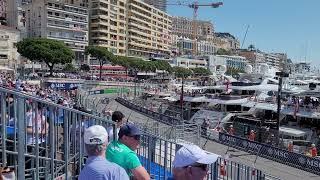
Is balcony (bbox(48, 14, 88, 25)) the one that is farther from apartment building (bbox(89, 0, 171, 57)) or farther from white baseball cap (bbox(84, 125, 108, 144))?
white baseball cap (bbox(84, 125, 108, 144))

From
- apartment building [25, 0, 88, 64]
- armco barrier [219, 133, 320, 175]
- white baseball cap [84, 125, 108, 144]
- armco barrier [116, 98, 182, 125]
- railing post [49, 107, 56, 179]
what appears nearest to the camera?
white baseball cap [84, 125, 108, 144]

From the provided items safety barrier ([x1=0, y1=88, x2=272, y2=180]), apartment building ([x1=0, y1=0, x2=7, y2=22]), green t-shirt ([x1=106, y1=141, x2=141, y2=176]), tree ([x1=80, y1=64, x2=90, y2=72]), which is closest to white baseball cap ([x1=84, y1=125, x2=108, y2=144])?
green t-shirt ([x1=106, y1=141, x2=141, y2=176])

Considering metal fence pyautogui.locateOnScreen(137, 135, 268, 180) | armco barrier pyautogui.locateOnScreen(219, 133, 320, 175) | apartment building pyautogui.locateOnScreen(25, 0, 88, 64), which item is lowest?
armco barrier pyautogui.locateOnScreen(219, 133, 320, 175)

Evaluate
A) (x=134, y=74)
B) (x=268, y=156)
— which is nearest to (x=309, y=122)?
(x=268, y=156)

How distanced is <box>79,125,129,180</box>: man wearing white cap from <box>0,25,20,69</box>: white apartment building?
81452mm

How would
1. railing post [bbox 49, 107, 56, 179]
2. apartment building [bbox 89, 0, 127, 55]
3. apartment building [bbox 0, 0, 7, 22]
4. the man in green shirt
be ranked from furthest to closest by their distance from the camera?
apartment building [bbox 89, 0, 127, 55] → apartment building [bbox 0, 0, 7, 22] → railing post [bbox 49, 107, 56, 179] → the man in green shirt

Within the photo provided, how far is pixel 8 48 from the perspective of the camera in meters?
85.9

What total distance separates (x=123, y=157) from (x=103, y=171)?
0.91 meters

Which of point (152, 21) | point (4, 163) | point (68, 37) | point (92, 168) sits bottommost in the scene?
point (4, 163)

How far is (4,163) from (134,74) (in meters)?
104

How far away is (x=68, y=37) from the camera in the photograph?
104625 millimetres

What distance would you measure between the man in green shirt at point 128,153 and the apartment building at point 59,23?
3861 inches

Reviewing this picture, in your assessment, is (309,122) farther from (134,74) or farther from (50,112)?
(134,74)

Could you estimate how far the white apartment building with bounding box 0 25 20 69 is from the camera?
83.4 m
